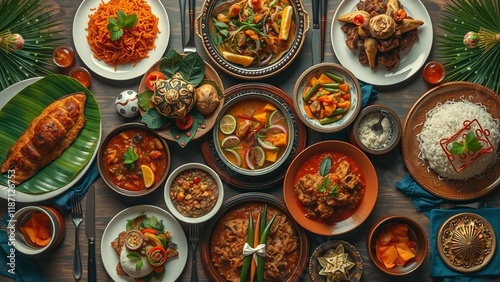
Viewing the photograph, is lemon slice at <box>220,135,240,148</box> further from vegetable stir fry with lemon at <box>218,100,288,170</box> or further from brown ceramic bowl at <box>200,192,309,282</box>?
brown ceramic bowl at <box>200,192,309,282</box>

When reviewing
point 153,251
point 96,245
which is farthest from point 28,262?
point 153,251

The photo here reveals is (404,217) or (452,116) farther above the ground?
(452,116)

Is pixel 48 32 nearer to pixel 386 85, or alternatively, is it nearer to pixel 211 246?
pixel 211 246

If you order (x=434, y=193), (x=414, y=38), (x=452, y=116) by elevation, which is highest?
(x=414, y=38)

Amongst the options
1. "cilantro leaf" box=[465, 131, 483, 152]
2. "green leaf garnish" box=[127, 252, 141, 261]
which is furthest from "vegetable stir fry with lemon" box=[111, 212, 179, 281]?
"cilantro leaf" box=[465, 131, 483, 152]

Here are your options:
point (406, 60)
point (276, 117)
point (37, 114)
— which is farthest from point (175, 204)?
point (406, 60)

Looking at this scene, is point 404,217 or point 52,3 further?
point 52,3
